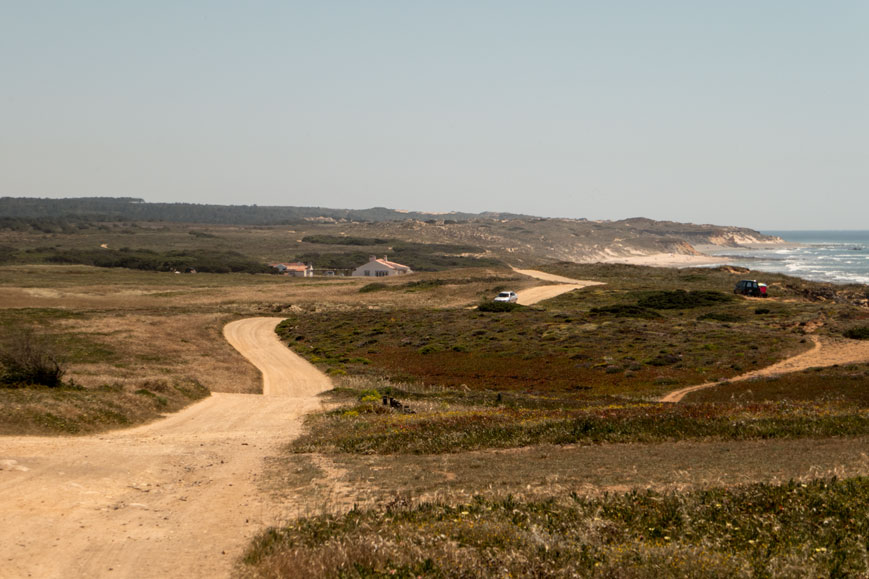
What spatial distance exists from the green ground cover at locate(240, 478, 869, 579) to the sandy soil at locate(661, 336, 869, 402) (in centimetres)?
2350

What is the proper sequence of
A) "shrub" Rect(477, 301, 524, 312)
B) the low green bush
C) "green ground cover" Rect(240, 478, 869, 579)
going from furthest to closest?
the low green bush < "shrub" Rect(477, 301, 524, 312) < "green ground cover" Rect(240, 478, 869, 579)

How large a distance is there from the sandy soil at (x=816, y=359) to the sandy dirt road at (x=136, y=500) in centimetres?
2230

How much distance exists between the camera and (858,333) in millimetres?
49531

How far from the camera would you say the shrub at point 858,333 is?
48.8 m

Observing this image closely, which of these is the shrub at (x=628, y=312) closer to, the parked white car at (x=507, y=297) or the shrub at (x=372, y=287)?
the parked white car at (x=507, y=297)

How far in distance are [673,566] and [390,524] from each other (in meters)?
4.84

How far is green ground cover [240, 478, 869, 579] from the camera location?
30.1ft

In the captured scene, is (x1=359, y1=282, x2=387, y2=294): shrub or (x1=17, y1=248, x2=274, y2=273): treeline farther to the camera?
(x1=17, y1=248, x2=274, y2=273): treeline

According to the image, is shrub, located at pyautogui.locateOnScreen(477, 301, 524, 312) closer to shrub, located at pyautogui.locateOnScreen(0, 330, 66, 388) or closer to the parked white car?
the parked white car

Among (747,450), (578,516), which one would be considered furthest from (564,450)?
(578,516)

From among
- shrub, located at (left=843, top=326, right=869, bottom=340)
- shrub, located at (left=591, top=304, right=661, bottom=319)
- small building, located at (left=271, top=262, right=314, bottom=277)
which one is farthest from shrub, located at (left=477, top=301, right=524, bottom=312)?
small building, located at (left=271, top=262, right=314, bottom=277)

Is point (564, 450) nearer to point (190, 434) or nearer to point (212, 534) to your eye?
point (212, 534)

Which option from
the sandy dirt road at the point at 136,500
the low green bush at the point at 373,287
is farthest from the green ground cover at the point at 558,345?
the low green bush at the point at 373,287

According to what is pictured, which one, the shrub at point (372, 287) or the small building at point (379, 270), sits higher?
the small building at point (379, 270)
